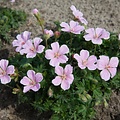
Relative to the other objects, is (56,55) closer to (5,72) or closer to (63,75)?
(63,75)

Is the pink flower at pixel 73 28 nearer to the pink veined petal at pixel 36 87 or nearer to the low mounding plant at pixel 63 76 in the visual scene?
Result: the low mounding plant at pixel 63 76

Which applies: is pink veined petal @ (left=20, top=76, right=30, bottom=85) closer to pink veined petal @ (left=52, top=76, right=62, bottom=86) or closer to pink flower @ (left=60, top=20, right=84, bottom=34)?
pink veined petal @ (left=52, top=76, right=62, bottom=86)

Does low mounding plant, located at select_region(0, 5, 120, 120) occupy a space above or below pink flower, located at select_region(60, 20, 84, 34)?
below

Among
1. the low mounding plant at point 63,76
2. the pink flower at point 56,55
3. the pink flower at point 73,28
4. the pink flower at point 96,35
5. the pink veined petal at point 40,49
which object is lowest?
the low mounding plant at point 63,76

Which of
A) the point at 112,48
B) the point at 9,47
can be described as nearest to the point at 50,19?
the point at 9,47

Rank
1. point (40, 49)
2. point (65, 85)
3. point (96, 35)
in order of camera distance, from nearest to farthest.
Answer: point (65, 85) → point (40, 49) → point (96, 35)

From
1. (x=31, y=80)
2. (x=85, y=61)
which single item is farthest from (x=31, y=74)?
(x=85, y=61)

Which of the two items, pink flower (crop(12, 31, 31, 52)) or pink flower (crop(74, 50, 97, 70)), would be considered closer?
pink flower (crop(74, 50, 97, 70))

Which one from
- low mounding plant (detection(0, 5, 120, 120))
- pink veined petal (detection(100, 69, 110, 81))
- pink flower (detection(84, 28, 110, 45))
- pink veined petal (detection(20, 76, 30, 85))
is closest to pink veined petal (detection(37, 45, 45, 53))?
low mounding plant (detection(0, 5, 120, 120))

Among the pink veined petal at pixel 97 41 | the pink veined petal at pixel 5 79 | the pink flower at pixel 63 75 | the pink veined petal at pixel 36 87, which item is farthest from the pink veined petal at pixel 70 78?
the pink veined petal at pixel 5 79
